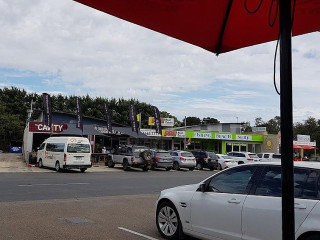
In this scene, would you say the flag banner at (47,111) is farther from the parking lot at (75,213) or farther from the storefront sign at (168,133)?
the storefront sign at (168,133)

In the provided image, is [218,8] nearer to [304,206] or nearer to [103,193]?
[304,206]

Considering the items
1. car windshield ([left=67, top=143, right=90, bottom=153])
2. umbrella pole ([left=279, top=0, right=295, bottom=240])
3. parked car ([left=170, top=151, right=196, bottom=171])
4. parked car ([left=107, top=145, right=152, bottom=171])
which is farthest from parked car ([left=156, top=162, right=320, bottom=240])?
parked car ([left=170, top=151, right=196, bottom=171])

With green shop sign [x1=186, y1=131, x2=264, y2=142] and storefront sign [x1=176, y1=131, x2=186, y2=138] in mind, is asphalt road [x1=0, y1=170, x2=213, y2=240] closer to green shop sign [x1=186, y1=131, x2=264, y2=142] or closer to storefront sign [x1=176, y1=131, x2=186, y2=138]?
storefront sign [x1=176, y1=131, x2=186, y2=138]

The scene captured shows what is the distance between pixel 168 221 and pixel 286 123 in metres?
5.20

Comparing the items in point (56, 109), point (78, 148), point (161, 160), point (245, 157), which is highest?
point (56, 109)

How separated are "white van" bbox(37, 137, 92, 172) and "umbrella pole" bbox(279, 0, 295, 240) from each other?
24142mm

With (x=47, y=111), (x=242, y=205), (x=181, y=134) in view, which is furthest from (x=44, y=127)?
(x=242, y=205)

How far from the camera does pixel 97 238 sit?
7238mm

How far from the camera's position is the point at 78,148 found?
26.1 meters

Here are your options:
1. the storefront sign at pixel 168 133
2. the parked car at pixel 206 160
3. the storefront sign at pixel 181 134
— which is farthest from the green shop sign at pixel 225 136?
the parked car at pixel 206 160

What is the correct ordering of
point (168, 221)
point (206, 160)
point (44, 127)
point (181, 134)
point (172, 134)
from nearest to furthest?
1. point (168, 221)
2. point (206, 160)
3. point (44, 127)
4. point (172, 134)
5. point (181, 134)

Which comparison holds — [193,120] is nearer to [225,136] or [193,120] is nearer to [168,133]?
[225,136]

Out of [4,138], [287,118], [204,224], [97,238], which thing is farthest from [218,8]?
[4,138]

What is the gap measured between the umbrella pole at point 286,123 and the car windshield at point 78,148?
24.3m
